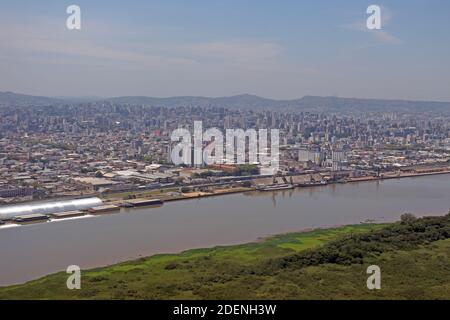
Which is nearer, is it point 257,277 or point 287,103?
point 257,277

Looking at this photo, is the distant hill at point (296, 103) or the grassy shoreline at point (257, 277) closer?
the grassy shoreline at point (257, 277)

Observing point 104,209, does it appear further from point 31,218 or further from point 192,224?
point 192,224

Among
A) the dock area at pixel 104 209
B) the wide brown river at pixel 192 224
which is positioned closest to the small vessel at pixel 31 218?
the wide brown river at pixel 192 224

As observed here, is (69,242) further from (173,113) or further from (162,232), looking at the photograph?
(173,113)

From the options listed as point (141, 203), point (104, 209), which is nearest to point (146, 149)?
point (141, 203)

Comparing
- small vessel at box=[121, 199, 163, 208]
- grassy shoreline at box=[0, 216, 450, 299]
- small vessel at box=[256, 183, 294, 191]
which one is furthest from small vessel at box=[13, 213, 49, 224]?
small vessel at box=[256, 183, 294, 191]

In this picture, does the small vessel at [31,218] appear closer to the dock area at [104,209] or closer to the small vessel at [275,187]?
the dock area at [104,209]
